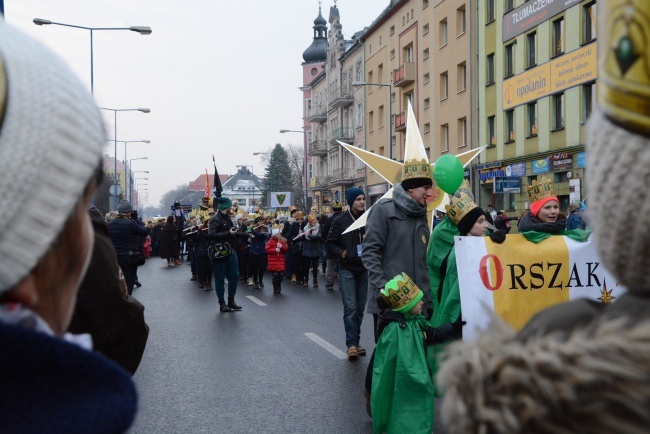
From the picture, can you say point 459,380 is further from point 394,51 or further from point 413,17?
point 394,51

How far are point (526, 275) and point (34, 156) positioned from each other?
18.4 ft

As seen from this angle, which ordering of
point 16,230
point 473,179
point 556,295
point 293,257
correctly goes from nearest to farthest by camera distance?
point 16,230, point 556,295, point 293,257, point 473,179

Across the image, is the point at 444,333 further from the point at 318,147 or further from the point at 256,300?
the point at 318,147

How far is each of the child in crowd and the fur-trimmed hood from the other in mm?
17549

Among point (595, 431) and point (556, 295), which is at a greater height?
point (595, 431)

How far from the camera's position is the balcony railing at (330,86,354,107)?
66.1 metres

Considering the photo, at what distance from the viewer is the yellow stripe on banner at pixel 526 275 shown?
242 inches

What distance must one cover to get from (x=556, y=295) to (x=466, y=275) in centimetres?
71

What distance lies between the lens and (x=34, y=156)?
0.98 m

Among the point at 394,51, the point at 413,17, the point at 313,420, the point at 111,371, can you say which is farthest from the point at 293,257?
the point at 394,51

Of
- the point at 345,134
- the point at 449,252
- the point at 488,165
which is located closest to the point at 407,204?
the point at 449,252

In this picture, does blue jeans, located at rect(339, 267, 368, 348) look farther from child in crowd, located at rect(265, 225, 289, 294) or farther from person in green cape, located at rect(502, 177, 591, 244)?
child in crowd, located at rect(265, 225, 289, 294)

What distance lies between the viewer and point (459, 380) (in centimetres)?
97

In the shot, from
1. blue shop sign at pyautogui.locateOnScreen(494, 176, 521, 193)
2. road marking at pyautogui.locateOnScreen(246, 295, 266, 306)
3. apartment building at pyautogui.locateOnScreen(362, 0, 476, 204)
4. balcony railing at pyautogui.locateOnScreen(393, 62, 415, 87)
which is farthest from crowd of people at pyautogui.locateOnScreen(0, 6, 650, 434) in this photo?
balcony railing at pyautogui.locateOnScreen(393, 62, 415, 87)
